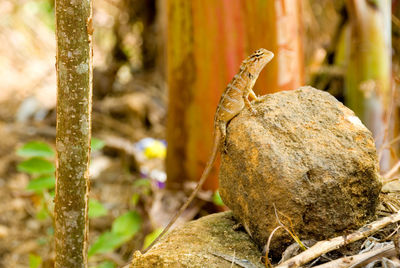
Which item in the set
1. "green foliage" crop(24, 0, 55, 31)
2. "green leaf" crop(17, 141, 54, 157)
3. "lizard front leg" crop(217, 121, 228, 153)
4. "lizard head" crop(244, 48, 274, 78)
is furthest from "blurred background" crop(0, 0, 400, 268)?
"green foliage" crop(24, 0, 55, 31)

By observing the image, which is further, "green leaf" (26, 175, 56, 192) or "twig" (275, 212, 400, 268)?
"green leaf" (26, 175, 56, 192)

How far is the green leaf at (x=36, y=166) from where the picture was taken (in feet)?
9.07

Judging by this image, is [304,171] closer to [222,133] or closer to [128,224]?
[222,133]

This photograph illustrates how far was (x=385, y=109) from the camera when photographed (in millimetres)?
3283

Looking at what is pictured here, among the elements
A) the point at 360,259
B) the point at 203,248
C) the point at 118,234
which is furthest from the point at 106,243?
the point at 360,259

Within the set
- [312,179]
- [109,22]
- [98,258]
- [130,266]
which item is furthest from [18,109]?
[312,179]

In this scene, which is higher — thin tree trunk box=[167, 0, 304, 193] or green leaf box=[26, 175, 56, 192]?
thin tree trunk box=[167, 0, 304, 193]

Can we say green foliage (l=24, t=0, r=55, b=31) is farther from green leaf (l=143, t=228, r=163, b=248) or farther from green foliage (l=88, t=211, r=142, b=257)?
green leaf (l=143, t=228, r=163, b=248)

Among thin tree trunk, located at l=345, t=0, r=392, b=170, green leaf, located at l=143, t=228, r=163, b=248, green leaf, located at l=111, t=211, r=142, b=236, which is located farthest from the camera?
thin tree trunk, located at l=345, t=0, r=392, b=170

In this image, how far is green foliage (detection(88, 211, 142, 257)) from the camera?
8.57 feet

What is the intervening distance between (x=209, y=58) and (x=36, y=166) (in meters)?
1.34

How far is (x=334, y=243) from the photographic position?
1.54 metres

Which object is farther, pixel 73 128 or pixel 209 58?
pixel 209 58

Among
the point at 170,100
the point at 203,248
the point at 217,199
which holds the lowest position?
the point at 217,199
